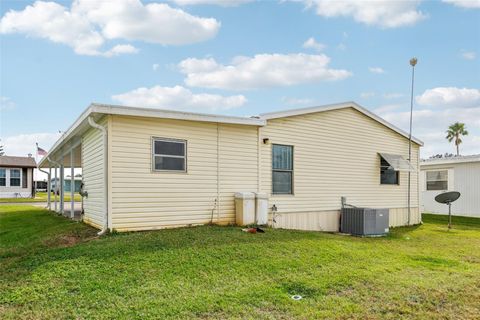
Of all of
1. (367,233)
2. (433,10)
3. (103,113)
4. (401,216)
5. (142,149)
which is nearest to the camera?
(103,113)

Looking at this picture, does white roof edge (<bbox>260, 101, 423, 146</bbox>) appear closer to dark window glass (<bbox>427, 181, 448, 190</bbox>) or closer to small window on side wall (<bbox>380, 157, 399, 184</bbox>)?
small window on side wall (<bbox>380, 157, 399, 184</bbox>)

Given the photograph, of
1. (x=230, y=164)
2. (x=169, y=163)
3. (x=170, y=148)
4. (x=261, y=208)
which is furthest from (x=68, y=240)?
(x=261, y=208)

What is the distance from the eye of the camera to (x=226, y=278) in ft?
17.7

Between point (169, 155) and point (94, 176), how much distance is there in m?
2.21

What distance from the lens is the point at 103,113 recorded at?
786 centimetres

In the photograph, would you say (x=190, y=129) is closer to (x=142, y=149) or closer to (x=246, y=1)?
(x=142, y=149)

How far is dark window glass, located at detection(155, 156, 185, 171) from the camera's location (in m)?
8.66

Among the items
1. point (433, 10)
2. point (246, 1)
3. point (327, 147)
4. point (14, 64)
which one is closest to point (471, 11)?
point (433, 10)

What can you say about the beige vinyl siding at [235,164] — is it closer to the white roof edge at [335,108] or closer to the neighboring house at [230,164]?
the neighboring house at [230,164]

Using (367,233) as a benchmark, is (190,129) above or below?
above

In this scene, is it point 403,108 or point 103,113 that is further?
→ point 403,108

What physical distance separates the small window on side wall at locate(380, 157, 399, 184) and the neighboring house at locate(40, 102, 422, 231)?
0.04 meters

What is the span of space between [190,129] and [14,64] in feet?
20.6

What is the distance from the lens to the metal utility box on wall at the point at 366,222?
10.8 m
